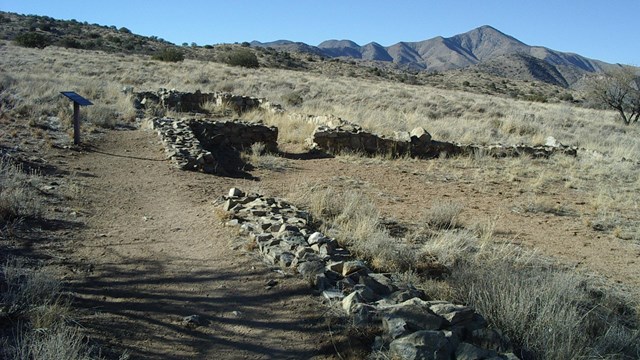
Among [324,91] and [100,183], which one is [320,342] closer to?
[100,183]

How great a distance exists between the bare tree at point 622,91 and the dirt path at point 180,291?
26.5 meters

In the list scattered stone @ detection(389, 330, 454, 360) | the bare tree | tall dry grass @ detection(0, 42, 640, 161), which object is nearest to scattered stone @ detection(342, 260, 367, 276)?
scattered stone @ detection(389, 330, 454, 360)

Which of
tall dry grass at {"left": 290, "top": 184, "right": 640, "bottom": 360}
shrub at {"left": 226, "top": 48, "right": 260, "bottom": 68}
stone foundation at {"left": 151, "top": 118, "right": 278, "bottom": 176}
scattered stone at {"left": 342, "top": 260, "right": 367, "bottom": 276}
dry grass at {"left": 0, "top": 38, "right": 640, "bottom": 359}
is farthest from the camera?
shrub at {"left": 226, "top": 48, "right": 260, "bottom": 68}

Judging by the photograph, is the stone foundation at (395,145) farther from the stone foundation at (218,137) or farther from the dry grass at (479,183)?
the stone foundation at (218,137)

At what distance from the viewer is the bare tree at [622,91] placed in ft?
86.6

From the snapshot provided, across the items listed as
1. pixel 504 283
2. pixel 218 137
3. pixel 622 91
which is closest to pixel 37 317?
pixel 504 283

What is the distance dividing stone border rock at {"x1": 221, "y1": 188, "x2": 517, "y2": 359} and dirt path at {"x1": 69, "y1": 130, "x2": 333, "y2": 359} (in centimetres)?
24

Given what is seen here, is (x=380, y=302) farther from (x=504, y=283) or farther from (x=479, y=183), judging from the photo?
(x=479, y=183)

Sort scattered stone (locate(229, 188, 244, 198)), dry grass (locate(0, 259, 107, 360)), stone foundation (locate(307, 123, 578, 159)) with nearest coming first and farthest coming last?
dry grass (locate(0, 259, 107, 360)) < scattered stone (locate(229, 188, 244, 198)) < stone foundation (locate(307, 123, 578, 159))

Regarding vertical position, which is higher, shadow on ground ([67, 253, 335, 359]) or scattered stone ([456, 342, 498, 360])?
scattered stone ([456, 342, 498, 360])

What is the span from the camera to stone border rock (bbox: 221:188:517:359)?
3.65m

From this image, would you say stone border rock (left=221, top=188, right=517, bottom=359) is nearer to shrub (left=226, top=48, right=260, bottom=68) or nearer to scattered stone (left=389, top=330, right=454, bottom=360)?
scattered stone (left=389, top=330, right=454, bottom=360)

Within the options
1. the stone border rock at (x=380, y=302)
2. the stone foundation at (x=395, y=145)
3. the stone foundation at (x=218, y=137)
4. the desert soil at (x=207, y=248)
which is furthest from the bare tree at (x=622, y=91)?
the stone border rock at (x=380, y=302)

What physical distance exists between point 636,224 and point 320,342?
302 inches
